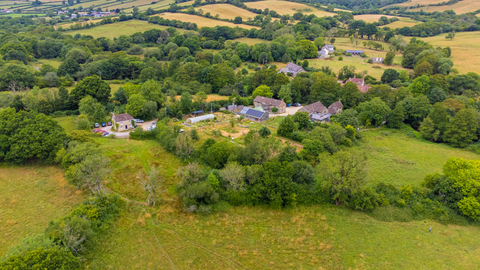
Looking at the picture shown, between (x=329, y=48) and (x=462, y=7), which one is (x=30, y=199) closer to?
(x=329, y=48)

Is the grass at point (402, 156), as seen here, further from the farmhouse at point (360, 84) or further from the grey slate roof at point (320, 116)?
the farmhouse at point (360, 84)

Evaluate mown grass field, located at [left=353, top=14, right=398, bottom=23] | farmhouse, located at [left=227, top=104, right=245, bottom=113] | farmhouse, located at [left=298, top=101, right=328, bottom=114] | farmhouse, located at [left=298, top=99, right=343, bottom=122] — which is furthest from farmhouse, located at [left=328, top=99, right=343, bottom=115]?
mown grass field, located at [left=353, top=14, right=398, bottom=23]

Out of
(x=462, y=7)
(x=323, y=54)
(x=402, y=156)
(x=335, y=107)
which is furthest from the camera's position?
(x=462, y=7)

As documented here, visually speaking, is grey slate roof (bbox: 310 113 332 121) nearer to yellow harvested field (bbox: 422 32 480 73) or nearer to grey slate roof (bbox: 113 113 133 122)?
grey slate roof (bbox: 113 113 133 122)

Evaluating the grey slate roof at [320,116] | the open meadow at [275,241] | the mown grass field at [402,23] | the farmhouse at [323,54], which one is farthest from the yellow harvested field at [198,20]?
the open meadow at [275,241]

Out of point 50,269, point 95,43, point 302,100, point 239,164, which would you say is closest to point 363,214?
point 239,164

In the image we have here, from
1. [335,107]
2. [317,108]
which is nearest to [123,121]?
[317,108]

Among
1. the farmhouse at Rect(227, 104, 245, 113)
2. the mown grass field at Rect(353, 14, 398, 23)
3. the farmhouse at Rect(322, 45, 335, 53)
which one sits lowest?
the farmhouse at Rect(227, 104, 245, 113)

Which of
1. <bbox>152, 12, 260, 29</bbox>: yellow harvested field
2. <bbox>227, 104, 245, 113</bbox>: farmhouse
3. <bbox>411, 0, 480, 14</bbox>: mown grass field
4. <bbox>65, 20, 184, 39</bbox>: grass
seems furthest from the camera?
<bbox>411, 0, 480, 14</bbox>: mown grass field
